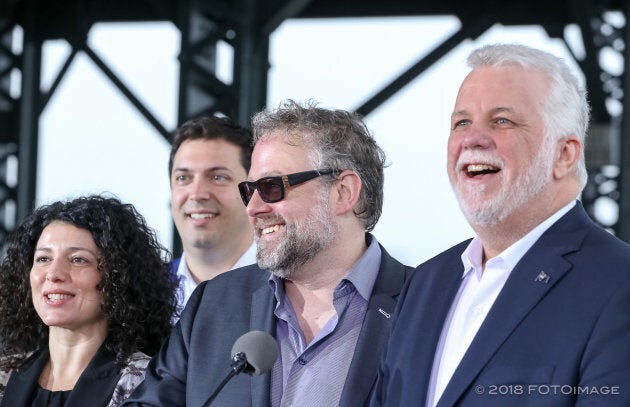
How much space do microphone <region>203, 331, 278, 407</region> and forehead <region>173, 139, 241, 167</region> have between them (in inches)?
79.8

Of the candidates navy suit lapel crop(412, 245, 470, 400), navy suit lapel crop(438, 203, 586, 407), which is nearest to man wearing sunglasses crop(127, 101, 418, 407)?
navy suit lapel crop(412, 245, 470, 400)

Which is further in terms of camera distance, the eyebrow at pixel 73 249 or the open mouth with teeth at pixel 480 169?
the eyebrow at pixel 73 249

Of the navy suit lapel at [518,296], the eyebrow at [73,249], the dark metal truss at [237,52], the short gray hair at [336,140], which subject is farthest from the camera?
the dark metal truss at [237,52]

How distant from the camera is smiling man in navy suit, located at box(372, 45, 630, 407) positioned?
2863 millimetres

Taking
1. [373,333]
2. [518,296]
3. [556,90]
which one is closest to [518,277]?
[518,296]

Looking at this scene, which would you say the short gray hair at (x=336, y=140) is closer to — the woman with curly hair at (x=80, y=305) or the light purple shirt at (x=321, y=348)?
the light purple shirt at (x=321, y=348)

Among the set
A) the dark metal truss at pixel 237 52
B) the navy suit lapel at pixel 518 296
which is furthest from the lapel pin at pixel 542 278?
the dark metal truss at pixel 237 52

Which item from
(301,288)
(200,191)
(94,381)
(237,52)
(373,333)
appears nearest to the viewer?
(373,333)

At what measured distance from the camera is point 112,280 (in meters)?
4.34

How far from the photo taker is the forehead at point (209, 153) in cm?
520

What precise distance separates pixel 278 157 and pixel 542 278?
1204 mm

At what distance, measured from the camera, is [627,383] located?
9.09 ft

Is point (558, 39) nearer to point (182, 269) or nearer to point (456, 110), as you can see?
point (182, 269)

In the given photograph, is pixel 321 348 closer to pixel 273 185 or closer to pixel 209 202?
pixel 273 185
